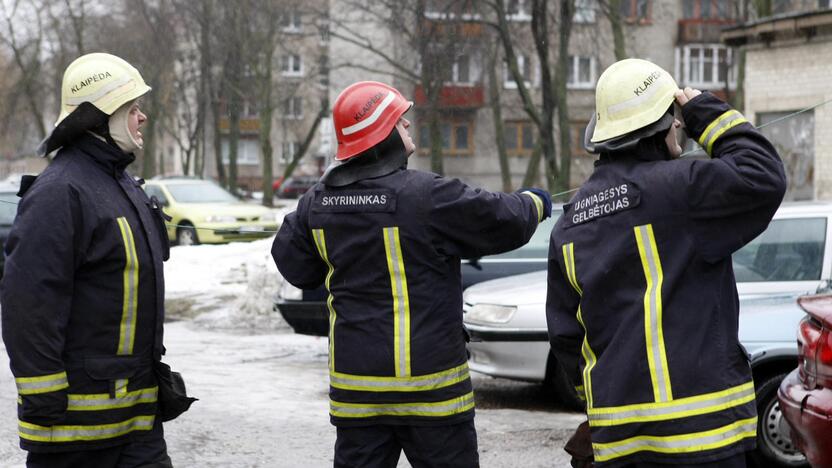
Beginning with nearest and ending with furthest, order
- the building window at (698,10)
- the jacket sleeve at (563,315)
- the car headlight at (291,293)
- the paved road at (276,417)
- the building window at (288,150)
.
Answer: the jacket sleeve at (563,315), the paved road at (276,417), the car headlight at (291,293), the building window at (698,10), the building window at (288,150)

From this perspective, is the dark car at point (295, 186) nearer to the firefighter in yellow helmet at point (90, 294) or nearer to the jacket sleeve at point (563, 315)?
the firefighter in yellow helmet at point (90, 294)

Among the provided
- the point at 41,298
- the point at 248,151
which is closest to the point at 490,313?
the point at 41,298

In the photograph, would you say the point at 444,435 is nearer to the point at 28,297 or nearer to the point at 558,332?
the point at 558,332

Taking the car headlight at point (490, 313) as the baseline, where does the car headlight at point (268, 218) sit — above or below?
below

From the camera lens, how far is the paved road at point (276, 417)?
641 centimetres

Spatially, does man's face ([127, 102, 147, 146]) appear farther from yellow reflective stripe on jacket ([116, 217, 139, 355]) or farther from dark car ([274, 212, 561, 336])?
dark car ([274, 212, 561, 336])

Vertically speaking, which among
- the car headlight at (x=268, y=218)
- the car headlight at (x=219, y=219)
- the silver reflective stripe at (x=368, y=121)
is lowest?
the car headlight at (x=268, y=218)

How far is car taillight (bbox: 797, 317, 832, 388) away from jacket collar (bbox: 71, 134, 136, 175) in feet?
9.76

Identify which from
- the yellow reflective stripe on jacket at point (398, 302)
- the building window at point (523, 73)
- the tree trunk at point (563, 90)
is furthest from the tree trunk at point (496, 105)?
the yellow reflective stripe on jacket at point (398, 302)

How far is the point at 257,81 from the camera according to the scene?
3972cm

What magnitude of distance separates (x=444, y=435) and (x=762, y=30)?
14330 millimetres

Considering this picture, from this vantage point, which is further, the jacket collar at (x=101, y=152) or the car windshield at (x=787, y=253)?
the car windshield at (x=787, y=253)

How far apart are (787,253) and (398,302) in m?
4.41

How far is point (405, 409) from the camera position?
379cm
